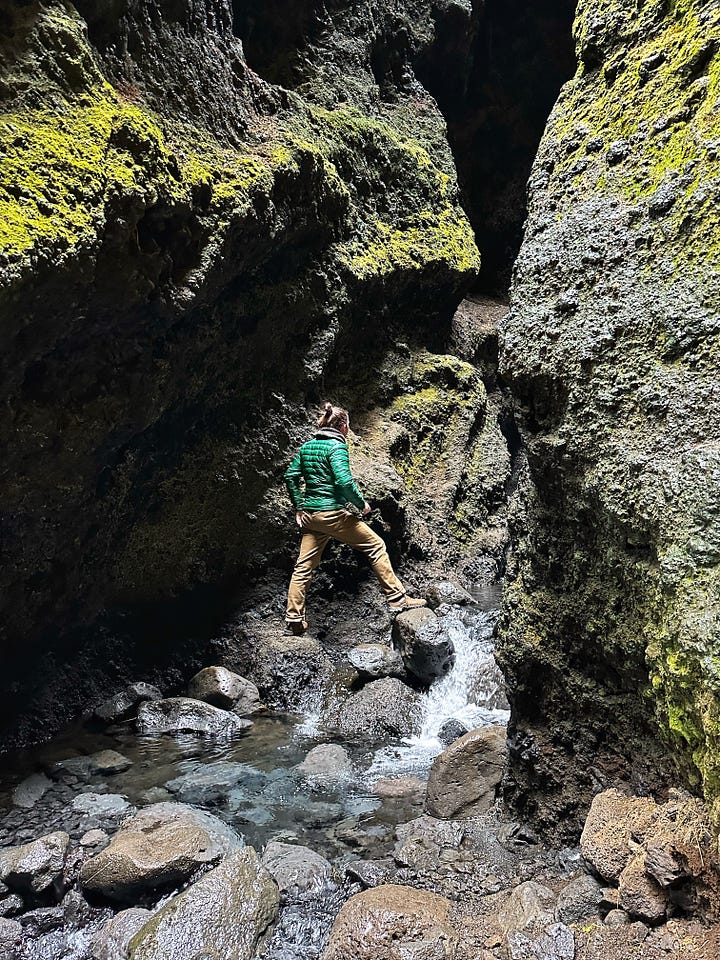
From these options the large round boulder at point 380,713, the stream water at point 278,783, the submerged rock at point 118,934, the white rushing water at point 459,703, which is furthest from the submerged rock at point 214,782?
the submerged rock at point 118,934

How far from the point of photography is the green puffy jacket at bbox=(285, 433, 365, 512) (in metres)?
6.96

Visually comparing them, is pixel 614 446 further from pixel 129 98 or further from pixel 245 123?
pixel 245 123

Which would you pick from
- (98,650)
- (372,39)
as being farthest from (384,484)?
(372,39)

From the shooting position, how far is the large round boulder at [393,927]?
2664 mm

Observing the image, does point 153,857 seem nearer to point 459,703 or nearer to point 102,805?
point 102,805

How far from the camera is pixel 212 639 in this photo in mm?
7430

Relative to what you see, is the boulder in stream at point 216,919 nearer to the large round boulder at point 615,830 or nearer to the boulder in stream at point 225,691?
the large round boulder at point 615,830

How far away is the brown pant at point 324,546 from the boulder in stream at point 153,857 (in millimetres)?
3370

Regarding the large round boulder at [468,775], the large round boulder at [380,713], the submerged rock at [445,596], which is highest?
the submerged rock at [445,596]

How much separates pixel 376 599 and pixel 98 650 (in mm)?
3036

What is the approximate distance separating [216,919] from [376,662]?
376 centimetres

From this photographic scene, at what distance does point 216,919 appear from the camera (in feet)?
10.4

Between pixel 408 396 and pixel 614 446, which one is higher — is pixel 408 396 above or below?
above

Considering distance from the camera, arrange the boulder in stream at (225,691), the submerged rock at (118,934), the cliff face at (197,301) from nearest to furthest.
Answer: the submerged rock at (118,934), the cliff face at (197,301), the boulder in stream at (225,691)
